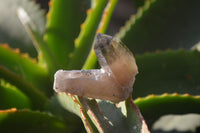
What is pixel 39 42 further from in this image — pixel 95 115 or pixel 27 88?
pixel 95 115

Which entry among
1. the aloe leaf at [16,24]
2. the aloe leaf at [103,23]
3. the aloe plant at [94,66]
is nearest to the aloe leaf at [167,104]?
the aloe plant at [94,66]

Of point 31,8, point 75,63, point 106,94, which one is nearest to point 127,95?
point 106,94

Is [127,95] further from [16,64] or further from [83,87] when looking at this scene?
[16,64]

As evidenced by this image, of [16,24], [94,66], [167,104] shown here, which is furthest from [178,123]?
[16,24]

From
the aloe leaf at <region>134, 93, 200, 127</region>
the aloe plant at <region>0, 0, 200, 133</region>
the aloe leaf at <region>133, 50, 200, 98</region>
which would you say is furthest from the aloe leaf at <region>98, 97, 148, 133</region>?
the aloe leaf at <region>133, 50, 200, 98</region>

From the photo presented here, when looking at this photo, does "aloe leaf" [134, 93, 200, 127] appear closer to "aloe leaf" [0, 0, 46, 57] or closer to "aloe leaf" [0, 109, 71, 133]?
"aloe leaf" [0, 109, 71, 133]
